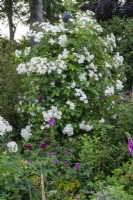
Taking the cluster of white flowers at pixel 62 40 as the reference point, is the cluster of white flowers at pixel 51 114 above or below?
below

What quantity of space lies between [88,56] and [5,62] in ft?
4.12

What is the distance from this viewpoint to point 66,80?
154 inches


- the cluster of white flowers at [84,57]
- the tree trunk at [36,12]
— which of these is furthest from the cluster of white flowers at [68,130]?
the tree trunk at [36,12]

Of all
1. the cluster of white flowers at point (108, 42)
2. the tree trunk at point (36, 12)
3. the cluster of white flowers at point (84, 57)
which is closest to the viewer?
the cluster of white flowers at point (84, 57)

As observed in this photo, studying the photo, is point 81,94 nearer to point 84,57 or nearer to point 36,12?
point 84,57

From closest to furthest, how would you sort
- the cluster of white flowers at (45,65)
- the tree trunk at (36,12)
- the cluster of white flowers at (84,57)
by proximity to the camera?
1. the cluster of white flowers at (45,65)
2. the cluster of white flowers at (84,57)
3. the tree trunk at (36,12)

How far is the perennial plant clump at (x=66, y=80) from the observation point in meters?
3.78

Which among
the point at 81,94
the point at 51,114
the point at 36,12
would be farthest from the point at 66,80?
the point at 36,12

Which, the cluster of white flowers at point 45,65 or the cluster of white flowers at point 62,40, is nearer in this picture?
the cluster of white flowers at point 45,65

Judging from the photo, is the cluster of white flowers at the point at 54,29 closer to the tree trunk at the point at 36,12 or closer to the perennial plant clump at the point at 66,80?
the perennial plant clump at the point at 66,80

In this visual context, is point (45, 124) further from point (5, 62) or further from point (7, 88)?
point (5, 62)

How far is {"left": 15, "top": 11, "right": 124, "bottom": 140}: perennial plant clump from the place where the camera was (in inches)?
149

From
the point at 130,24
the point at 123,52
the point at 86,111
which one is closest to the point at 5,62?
the point at 86,111

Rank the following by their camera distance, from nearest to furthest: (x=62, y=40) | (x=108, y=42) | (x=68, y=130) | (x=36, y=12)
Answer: (x=68, y=130), (x=62, y=40), (x=108, y=42), (x=36, y=12)
